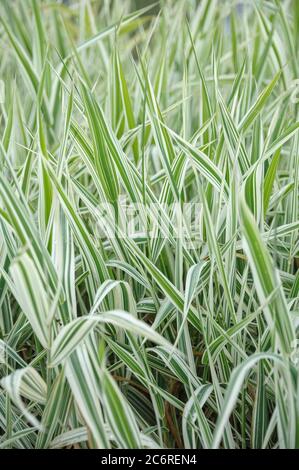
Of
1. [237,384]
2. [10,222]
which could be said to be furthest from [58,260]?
[237,384]

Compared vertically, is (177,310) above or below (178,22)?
below

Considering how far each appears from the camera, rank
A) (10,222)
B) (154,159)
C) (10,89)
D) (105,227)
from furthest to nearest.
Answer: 1. (154,159)
2. (10,89)
3. (105,227)
4. (10,222)

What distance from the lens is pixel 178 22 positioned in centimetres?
173

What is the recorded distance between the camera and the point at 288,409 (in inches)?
29.3

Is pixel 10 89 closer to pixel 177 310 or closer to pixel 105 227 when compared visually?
pixel 105 227

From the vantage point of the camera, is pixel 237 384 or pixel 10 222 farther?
pixel 10 222

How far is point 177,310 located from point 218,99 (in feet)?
1.13

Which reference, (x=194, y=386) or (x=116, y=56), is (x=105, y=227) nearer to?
(x=194, y=386)

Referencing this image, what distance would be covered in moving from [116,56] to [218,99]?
278mm

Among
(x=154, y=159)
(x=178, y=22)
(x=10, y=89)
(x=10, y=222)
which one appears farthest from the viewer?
(x=178, y=22)

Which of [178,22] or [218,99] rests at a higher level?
[178,22]

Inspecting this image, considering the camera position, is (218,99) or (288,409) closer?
(288,409)

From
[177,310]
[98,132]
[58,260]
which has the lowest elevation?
[177,310]

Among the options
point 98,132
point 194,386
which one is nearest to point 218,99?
point 98,132
